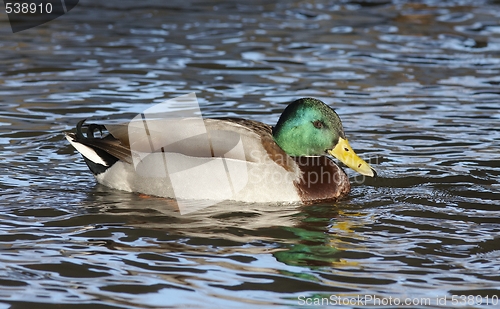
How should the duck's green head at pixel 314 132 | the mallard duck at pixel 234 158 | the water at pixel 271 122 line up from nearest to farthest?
the water at pixel 271 122
the mallard duck at pixel 234 158
the duck's green head at pixel 314 132

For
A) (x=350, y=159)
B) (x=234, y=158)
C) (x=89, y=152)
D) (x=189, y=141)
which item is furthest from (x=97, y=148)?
(x=350, y=159)

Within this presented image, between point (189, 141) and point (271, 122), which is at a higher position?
point (189, 141)

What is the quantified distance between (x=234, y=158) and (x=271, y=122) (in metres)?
2.66

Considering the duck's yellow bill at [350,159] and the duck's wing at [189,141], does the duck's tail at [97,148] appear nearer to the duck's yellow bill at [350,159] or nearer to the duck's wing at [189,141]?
the duck's wing at [189,141]

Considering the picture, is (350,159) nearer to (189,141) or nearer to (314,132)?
(314,132)

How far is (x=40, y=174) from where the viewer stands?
7.73 meters

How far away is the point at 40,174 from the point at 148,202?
1209 millimetres

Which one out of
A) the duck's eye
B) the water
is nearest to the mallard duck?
the duck's eye

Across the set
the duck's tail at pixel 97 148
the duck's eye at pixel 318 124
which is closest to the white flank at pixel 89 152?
the duck's tail at pixel 97 148

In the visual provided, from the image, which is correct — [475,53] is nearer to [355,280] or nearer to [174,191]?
[174,191]

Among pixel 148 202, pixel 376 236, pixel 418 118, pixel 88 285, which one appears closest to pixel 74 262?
pixel 88 285

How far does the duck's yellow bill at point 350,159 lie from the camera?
7.16 m

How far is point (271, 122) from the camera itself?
9.52 m

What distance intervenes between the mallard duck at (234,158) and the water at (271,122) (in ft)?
0.54
